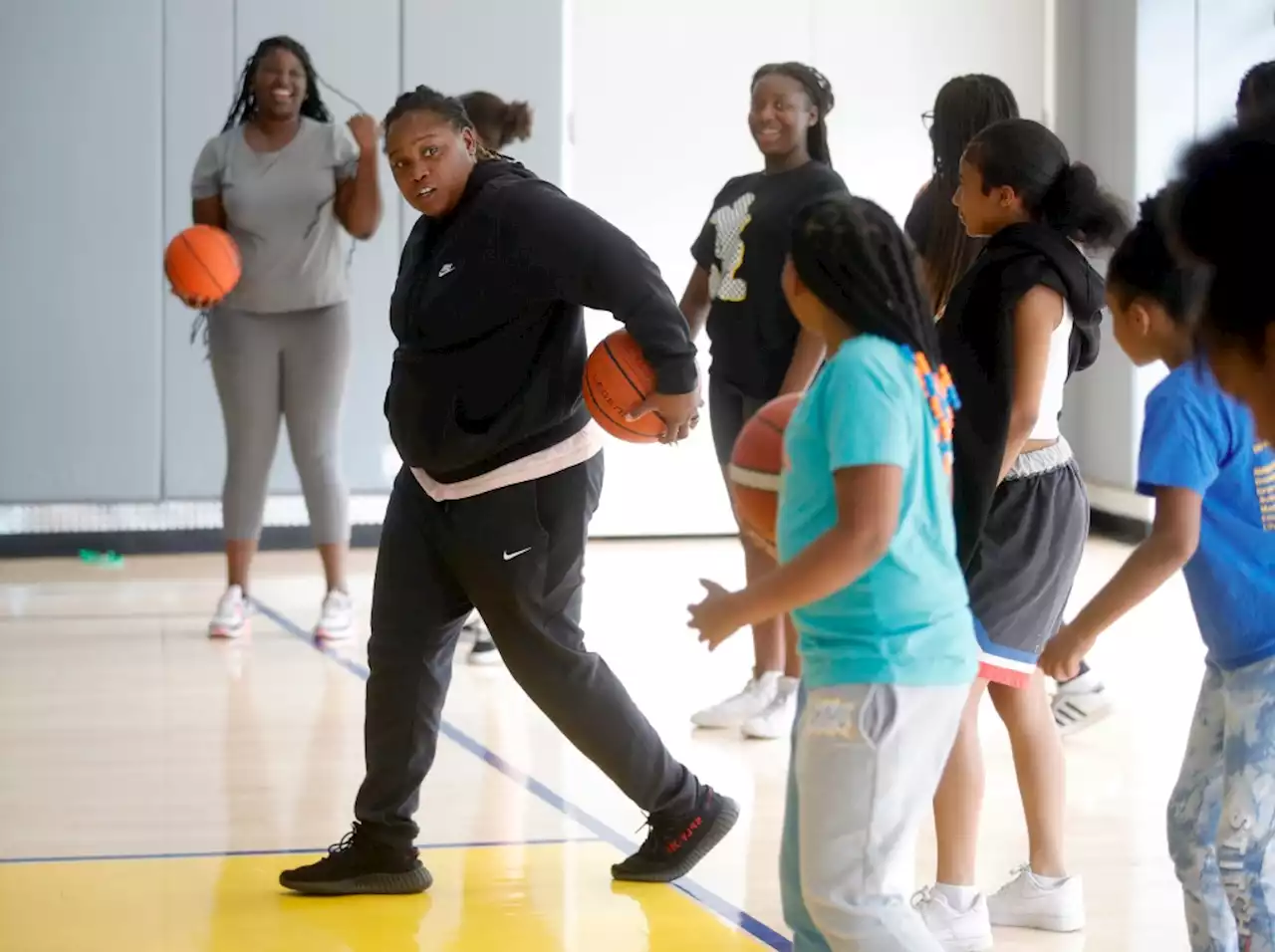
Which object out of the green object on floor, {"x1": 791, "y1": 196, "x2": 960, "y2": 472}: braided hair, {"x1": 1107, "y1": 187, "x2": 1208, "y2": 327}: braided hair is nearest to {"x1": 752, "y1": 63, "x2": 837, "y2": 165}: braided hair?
{"x1": 1107, "y1": 187, "x2": 1208, "y2": 327}: braided hair

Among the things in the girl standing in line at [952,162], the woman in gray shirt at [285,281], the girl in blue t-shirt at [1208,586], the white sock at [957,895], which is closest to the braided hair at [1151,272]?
the girl in blue t-shirt at [1208,586]

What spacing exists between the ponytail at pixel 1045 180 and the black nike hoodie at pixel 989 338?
0.12 ft

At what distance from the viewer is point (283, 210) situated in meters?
5.95

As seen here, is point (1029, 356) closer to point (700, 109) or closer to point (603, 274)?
point (603, 274)

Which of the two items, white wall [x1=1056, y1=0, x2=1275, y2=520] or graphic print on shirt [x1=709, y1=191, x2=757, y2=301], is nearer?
graphic print on shirt [x1=709, y1=191, x2=757, y2=301]

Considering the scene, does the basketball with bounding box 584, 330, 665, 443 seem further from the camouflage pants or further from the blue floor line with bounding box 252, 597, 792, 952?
the camouflage pants

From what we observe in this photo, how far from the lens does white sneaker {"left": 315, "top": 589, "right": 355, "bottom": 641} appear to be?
5984 mm

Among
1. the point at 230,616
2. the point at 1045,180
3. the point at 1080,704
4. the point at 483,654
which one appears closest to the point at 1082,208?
the point at 1045,180

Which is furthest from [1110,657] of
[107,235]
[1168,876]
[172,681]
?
[107,235]

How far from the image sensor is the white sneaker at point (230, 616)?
19.8 feet

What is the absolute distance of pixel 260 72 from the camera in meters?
5.82

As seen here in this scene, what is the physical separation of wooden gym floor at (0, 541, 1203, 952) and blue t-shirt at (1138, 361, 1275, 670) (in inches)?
30.0

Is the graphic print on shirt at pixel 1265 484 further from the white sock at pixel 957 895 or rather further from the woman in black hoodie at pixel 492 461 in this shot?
the woman in black hoodie at pixel 492 461

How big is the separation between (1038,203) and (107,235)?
19.3 feet
